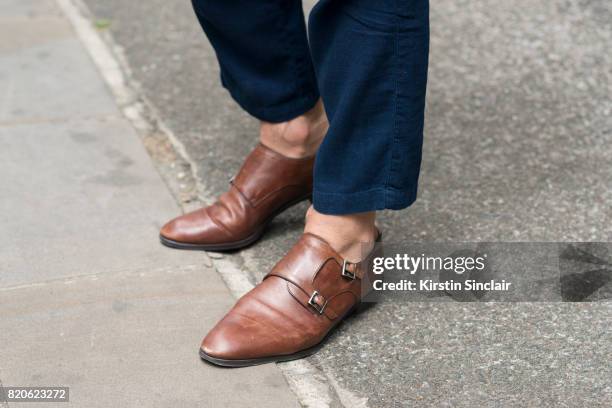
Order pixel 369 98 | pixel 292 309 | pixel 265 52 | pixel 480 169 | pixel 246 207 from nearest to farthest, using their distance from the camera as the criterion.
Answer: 1. pixel 369 98
2. pixel 292 309
3. pixel 265 52
4. pixel 246 207
5. pixel 480 169

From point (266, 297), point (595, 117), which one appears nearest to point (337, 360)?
point (266, 297)

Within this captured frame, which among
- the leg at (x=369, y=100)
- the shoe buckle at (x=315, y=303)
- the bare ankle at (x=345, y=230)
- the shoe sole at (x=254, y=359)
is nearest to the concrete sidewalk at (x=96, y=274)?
the shoe sole at (x=254, y=359)

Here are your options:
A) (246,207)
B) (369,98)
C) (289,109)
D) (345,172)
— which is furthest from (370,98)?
(246,207)

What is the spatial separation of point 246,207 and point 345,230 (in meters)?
0.32

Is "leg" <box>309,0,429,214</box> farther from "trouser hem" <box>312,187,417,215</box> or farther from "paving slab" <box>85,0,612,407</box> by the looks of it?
"paving slab" <box>85,0,612,407</box>

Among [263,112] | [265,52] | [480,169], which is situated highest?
[265,52]

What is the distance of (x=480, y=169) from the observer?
2.08 m

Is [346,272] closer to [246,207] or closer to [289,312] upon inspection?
[289,312]

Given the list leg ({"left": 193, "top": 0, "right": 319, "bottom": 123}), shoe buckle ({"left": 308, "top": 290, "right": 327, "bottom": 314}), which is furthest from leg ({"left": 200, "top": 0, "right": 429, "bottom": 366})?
leg ({"left": 193, "top": 0, "right": 319, "bottom": 123})

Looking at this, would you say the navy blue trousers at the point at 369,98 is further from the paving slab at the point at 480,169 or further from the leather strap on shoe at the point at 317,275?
the paving slab at the point at 480,169

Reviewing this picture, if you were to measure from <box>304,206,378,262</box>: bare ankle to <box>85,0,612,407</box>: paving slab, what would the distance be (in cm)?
14

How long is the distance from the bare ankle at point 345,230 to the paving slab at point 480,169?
140 millimetres

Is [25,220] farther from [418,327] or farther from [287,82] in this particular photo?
[418,327]

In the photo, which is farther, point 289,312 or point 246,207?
point 246,207
